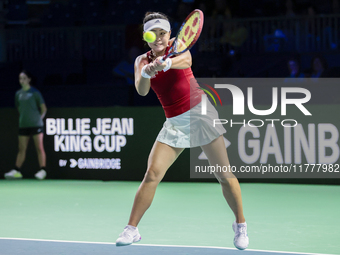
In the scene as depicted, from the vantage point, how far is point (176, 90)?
13.1 feet

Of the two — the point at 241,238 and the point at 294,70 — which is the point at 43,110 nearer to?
the point at 294,70

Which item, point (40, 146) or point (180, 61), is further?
Result: point (40, 146)

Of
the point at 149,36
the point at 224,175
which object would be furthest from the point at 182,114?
the point at 149,36

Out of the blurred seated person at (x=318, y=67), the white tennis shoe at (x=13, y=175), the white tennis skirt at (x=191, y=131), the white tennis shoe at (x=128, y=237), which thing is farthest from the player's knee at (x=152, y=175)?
the blurred seated person at (x=318, y=67)

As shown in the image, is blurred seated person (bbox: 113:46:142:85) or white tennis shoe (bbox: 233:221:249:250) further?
blurred seated person (bbox: 113:46:142:85)

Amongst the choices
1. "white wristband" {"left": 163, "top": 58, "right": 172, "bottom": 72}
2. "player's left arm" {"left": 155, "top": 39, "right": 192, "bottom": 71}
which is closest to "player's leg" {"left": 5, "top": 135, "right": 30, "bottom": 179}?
"player's left arm" {"left": 155, "top": 39, "right": 192, "bottom": 71}

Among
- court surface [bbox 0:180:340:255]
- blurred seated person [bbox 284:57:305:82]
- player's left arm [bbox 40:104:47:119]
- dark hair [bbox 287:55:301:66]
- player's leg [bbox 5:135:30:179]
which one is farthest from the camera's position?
dark hair [bbox 287:55:301:66]

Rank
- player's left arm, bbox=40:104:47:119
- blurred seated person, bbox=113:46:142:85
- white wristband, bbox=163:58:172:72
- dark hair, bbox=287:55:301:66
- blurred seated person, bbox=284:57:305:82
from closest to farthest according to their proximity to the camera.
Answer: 1. white wristband, bbox=163:58:172:72
2. player's left arm, bbox=40:104:47:119
3. blurred seated person, bbox=284:57:305:82
4. dark hair, bbox=287:55:301:66
5. blurred seated person, bbox=113:46:142:85

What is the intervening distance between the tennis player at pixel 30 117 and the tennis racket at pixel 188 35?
5682 mm

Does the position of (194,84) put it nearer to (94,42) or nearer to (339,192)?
(339,192)

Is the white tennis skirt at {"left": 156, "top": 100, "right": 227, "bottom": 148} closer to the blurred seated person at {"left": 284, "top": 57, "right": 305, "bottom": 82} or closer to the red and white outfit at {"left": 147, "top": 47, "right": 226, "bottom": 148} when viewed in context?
the red and white outfit at {"left": 147, "top": 47, "right": 226, "bottom": 148}

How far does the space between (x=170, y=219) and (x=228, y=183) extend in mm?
1761

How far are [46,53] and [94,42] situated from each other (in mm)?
1180

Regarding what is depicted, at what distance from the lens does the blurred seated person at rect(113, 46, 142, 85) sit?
11188 millimetres
